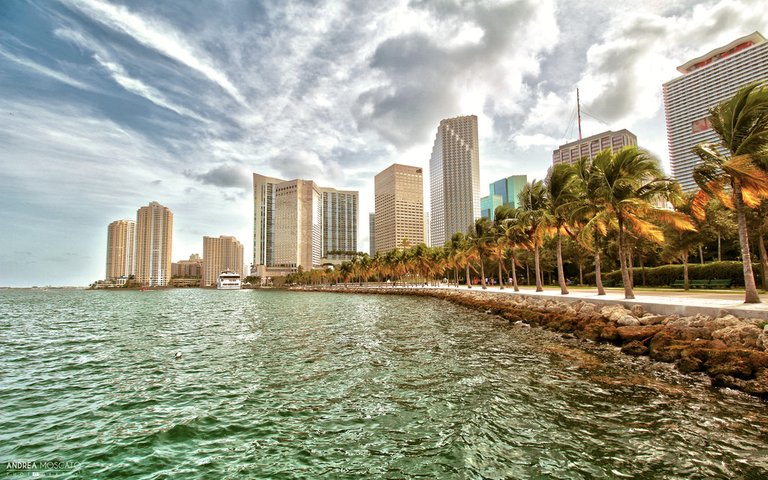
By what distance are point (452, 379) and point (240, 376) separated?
316 inches

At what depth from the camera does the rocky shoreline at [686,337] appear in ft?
38.5

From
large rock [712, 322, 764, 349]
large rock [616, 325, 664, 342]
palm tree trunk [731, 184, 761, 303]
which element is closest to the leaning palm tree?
palm tree trunk [731, 184, 761, 303]

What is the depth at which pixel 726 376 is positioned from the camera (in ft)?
38.3

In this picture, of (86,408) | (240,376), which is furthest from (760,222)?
(86,408)

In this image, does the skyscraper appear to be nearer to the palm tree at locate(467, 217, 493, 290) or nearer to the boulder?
the palm tree at locate(467, 217, 493, 290)

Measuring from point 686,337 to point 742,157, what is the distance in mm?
9743

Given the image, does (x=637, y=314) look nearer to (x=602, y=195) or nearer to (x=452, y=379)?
(x=602, y=195)

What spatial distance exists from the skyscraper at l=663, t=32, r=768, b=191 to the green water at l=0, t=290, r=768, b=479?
427ft

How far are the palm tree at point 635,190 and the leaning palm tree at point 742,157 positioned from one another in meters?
3.81

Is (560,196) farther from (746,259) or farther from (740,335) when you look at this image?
(740,335)

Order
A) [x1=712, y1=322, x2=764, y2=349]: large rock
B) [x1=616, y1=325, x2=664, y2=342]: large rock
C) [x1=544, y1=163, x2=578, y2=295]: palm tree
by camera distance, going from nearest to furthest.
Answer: [x1=712, y1=322, x2=764, y2=349]: large rock
[x1=616, y1=325, x2=664, y2=342]: large rock
[x1=544, y1=163, x2=578, y2=295]: palm tree

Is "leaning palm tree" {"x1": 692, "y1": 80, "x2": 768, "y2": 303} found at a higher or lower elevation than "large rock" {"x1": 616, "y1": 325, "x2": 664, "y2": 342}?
higher

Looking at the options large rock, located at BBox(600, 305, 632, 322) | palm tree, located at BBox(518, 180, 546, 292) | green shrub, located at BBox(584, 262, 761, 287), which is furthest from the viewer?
palm tree, located at BBox(518, 180, 546, 292)

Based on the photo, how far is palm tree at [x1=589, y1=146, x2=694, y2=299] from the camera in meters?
25.0
